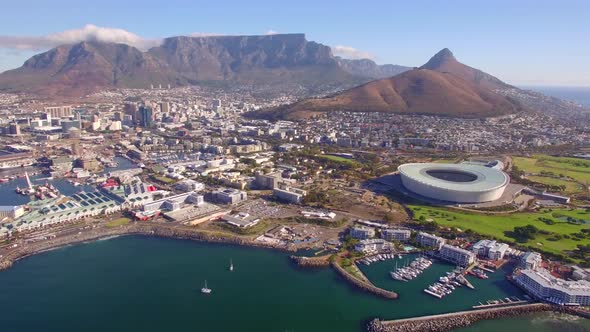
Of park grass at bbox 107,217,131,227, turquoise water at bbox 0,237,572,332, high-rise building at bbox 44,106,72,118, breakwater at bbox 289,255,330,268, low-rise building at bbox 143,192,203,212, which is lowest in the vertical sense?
turquoise water at bbox 0,237,572,332

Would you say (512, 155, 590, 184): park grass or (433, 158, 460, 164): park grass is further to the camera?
(433, 158, 460, 164): park grass

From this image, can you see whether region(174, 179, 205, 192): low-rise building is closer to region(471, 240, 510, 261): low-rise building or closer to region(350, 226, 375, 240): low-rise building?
region(350, 226, 375, 240): low-rise building

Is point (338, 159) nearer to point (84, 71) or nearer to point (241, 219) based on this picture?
point (241, 219)

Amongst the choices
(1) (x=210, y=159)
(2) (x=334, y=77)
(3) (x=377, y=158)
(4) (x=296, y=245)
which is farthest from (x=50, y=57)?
(4) (x=296, y=245)

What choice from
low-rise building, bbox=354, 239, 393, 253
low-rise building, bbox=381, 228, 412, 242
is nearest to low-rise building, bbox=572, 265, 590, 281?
low-rise building, bbox=381, 228, 412, 242

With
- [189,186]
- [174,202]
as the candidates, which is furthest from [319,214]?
[189,186]
